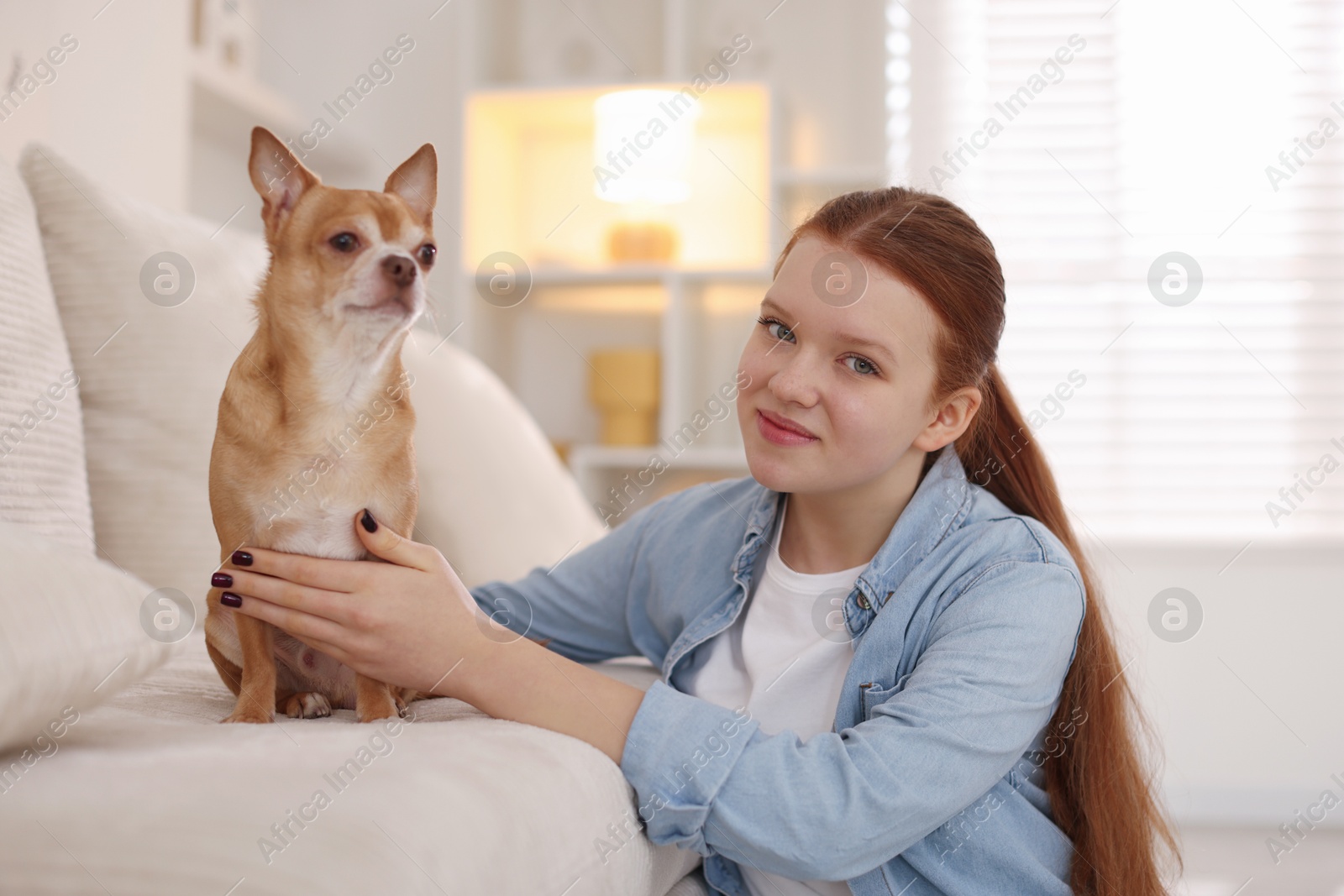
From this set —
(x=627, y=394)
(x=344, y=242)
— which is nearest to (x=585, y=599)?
(x=344, y=242)

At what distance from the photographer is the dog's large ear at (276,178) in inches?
26.6

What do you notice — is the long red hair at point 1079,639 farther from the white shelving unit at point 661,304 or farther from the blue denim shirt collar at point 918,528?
the white shelving unit at point 661,304

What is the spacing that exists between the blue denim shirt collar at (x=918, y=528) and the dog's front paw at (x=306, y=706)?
0.45 m

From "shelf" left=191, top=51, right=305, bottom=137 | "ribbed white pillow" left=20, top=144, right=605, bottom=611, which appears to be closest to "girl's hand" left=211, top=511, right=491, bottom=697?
Result: "ribbed white pillow" left=20, top=144, right=605, bottom=611

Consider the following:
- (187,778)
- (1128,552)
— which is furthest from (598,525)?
(1128,552)

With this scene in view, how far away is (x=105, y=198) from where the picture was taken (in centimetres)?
113

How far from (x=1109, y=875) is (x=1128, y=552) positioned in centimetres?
197

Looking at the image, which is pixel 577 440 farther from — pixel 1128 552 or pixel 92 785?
pixel 92 785

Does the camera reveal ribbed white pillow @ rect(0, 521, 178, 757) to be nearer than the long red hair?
Yes

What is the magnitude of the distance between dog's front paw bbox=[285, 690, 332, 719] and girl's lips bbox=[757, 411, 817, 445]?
462 mm

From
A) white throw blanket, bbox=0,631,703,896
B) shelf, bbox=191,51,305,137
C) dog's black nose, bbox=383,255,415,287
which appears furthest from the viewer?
shelf, bbox=191,51,305,137

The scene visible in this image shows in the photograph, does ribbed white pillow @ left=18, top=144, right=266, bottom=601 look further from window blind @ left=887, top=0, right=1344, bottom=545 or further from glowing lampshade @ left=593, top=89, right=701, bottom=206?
window blind @ left=887, top=0, right=1344, bottom=545

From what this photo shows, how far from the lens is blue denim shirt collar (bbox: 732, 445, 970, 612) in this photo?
0.98m

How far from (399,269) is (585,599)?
596 millimetres
